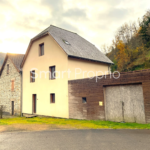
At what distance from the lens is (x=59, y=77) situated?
1374cm

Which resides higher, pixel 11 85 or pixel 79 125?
pixel 11 85

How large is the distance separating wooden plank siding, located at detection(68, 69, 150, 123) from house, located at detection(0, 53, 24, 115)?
30.9 feet

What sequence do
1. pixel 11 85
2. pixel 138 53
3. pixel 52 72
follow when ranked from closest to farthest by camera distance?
pixel 52 72, pixel 11 85, pixel 138 53

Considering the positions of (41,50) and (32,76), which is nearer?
(41,50)

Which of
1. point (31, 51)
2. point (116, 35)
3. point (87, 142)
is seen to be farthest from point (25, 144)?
point (116, 35)

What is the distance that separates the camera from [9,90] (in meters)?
21.6

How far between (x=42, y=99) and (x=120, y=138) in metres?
10.6

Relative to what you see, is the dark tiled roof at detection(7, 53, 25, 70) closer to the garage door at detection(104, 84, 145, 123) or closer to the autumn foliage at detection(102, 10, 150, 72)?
the garage door at detection(104, 84, 145, 123)

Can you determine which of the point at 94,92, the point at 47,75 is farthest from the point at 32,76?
the point at 94,92

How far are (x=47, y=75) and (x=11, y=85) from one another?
883 cm

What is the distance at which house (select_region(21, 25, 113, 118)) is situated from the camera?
13438mm

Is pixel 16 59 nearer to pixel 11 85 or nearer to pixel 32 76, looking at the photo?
pixel 11 85

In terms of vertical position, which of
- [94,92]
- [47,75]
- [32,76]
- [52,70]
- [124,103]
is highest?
[52,70]

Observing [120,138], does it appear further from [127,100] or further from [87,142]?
[127,100]
